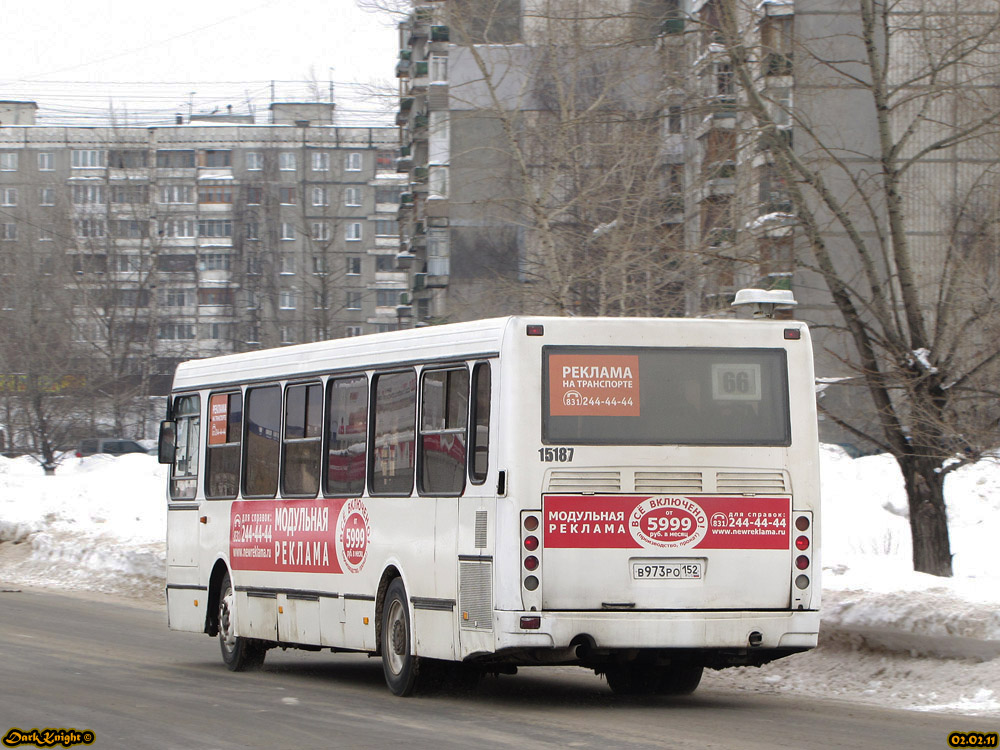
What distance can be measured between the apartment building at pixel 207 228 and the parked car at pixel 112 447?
401 cm

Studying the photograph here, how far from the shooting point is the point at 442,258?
53688mm

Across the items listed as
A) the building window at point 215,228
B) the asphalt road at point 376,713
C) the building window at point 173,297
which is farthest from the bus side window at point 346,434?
the building window at point 215,228

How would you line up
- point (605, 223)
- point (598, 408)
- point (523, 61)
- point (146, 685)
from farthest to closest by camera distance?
point (523, 61) → point (605, 223) → point (146, 685) → point (598, 408)

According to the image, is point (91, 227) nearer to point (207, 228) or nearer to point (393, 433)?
point (207, 228)

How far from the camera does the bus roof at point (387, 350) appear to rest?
10781mm

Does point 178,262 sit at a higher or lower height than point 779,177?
higher

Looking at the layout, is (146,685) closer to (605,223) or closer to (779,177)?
(779,177)

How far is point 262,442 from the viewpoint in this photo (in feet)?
46.5

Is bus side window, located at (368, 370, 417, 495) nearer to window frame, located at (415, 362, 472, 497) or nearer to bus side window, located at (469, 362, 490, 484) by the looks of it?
window frame, located at (415, 362, 472, 497)

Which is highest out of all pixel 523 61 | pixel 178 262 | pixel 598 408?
pixel 178 262

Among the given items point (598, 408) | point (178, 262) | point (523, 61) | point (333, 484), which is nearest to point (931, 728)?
point (598, 408)

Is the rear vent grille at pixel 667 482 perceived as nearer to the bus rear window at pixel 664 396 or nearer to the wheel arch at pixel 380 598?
the bus rear window at pixel 664 396

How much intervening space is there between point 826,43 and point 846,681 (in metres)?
9.54

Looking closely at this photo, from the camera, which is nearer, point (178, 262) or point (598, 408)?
point (598, 408)
